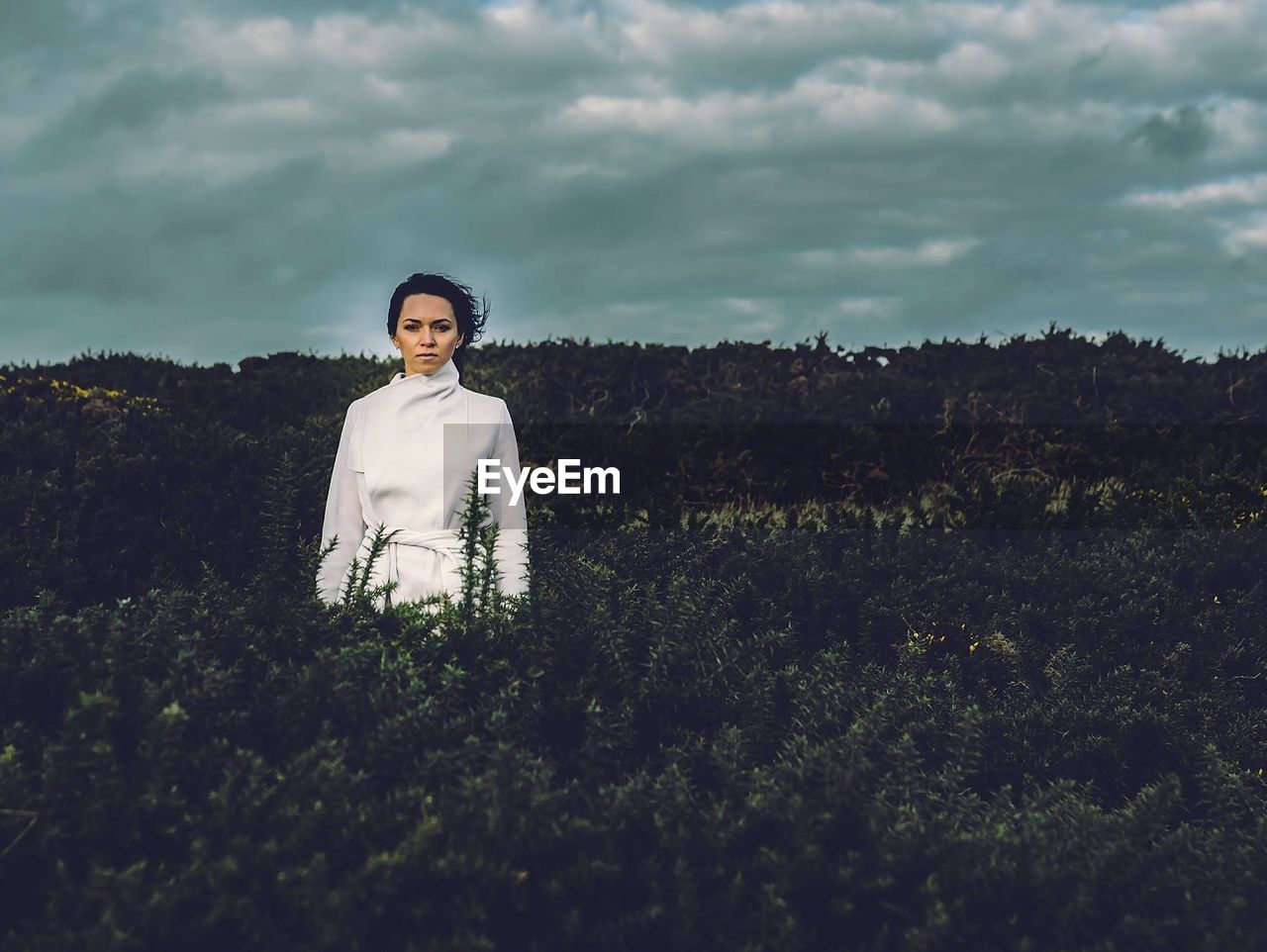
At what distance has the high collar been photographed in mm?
5734

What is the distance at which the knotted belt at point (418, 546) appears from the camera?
217 inches

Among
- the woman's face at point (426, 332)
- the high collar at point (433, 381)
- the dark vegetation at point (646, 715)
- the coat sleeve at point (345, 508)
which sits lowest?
the dark vegetation at point (646, 715)

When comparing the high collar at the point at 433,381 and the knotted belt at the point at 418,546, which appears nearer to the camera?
the knotted belt at the point at 418,546

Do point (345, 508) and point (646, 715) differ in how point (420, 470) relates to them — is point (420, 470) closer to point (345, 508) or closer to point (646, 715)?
point (345, 508)

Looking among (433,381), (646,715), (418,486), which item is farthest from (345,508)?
(646,715)

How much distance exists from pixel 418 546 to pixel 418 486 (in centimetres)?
28

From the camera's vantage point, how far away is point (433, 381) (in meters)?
5.80

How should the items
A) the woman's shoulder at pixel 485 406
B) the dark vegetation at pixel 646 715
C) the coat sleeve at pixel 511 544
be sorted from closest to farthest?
1. the dark vegetation at pixel 646 715
2. the coat sleeve at pixel 511 544
3. the woman's shoulder at pixel 485 406

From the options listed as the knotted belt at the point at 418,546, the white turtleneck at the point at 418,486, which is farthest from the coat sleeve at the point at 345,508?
the knotted belt at the point at 418,546

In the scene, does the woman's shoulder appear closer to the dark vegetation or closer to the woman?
the woman

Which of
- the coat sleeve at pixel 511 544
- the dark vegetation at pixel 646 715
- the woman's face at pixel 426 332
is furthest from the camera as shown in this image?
the woman's face at pixel 426 332

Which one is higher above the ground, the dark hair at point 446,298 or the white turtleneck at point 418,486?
the dark hair at point 446,298

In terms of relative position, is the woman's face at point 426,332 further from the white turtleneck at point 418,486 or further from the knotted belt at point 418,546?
the knotted belt at point 418,546

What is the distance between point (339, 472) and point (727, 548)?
2.29 m
